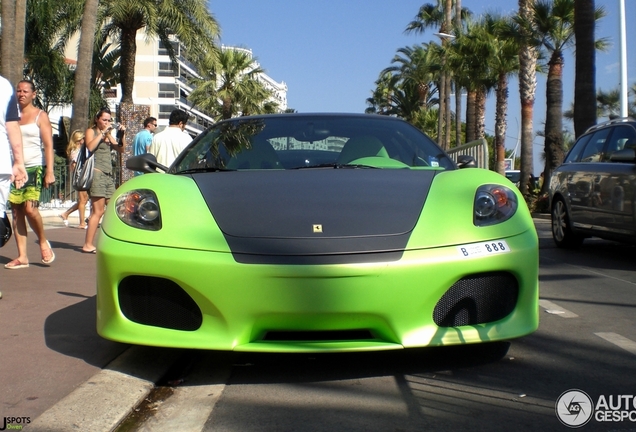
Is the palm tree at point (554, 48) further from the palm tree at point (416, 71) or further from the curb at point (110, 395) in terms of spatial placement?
the palm tree at point (416, 71)

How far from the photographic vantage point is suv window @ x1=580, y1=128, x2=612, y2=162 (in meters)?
8.50

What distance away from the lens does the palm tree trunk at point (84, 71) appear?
53.4 feet

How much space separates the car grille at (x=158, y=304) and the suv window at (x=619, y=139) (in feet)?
19.4

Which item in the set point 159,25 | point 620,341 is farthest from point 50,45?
point 620,341

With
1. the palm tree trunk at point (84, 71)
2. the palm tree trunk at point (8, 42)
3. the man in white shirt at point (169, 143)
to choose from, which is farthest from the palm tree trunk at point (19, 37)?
the man in white shirt at point (169, 143)

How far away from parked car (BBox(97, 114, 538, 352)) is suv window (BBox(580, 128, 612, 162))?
16.9ft

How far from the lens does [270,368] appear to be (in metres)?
3.74

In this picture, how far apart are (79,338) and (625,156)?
5.33 metres

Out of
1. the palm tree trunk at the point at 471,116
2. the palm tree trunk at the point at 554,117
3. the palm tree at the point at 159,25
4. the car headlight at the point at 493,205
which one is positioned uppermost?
the palm tree at the point at 159,25

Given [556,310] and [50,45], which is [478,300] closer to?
[556,310]

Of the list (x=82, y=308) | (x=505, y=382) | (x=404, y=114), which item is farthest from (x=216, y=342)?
(x=404, y=114)

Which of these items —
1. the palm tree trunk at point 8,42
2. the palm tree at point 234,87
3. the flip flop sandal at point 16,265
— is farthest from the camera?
the palm tree at point 234,87

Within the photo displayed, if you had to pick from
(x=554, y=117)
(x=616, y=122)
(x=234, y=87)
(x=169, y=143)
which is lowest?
(x=169, y=143)

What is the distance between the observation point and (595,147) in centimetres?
865
